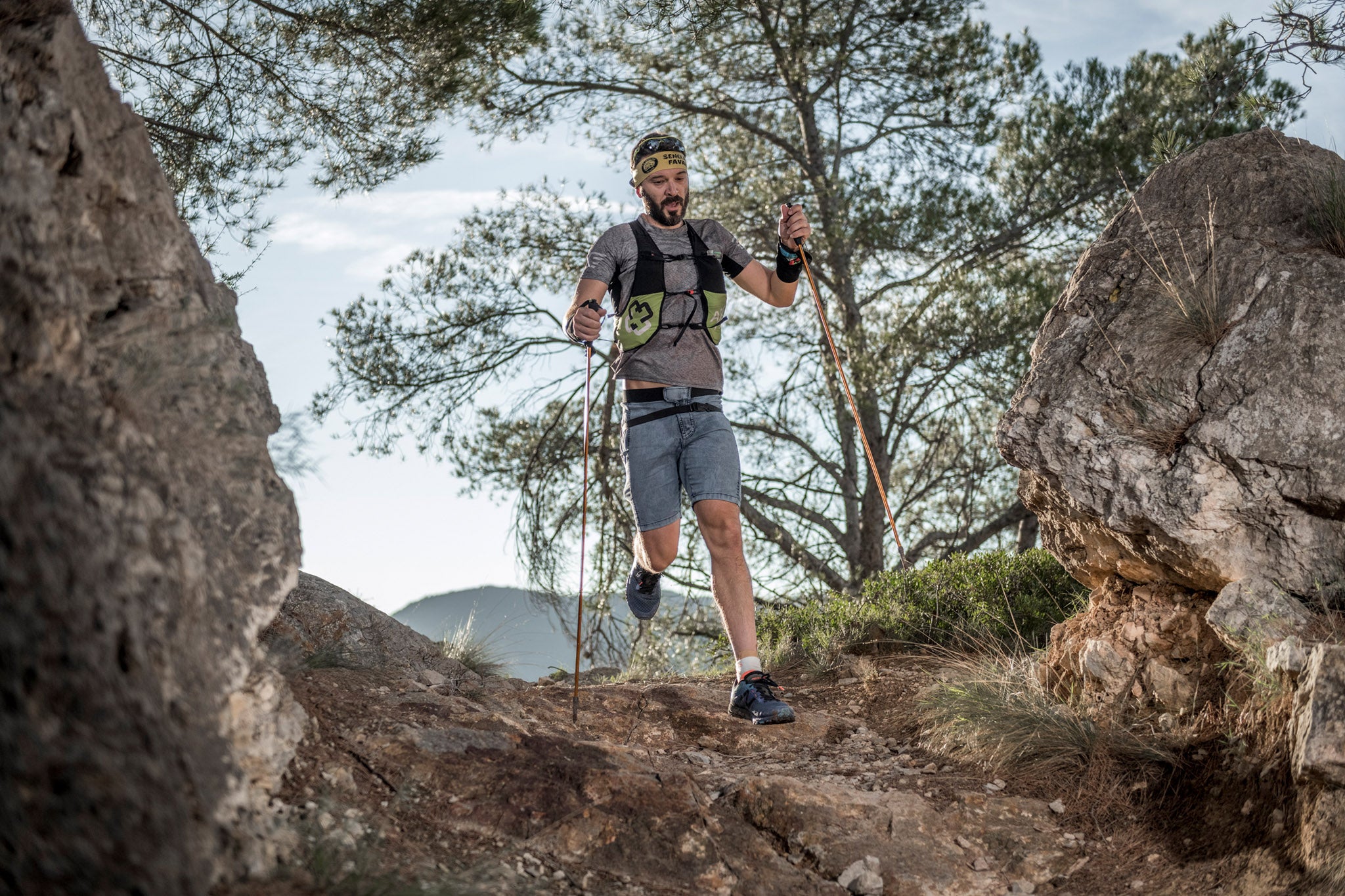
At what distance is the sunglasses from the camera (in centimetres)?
477

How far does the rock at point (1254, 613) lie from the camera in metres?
3.42

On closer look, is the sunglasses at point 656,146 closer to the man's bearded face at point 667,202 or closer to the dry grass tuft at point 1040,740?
the man's bearded face at point 667,202

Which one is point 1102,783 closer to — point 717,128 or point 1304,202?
point 1304,202

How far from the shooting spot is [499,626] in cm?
564

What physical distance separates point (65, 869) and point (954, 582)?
559 centimetres

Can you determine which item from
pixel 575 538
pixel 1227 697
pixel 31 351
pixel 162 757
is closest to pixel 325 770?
pixel 162 757

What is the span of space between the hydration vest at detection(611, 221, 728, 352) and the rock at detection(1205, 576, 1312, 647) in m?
2.32

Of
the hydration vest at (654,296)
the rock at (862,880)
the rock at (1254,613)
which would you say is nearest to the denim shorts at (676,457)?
the hydration vest at (654,296)

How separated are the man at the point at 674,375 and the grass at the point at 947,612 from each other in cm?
163

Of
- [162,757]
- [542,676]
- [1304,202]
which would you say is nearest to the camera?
[162,757]

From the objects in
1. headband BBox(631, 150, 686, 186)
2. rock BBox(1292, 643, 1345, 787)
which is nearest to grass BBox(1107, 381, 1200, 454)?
rock BBox(1292, 643, 1345, 787)

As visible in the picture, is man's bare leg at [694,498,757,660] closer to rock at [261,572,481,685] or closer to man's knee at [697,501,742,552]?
man's knee at [697,501,742,552]

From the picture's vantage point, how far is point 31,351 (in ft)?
6.72

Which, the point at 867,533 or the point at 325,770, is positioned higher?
the point at 867,533
